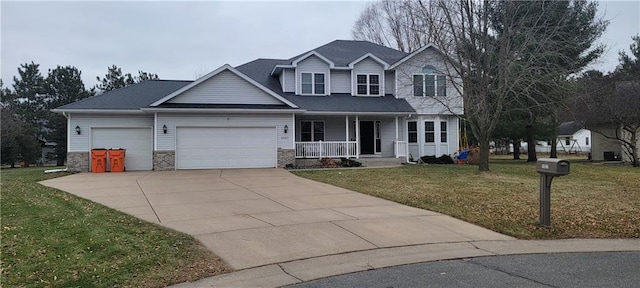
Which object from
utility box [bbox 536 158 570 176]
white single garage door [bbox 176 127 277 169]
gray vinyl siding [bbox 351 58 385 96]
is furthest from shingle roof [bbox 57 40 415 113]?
utility box [bbox 536 158 570 176]

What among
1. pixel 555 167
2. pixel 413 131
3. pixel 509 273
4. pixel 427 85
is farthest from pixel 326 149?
pixel 509 273

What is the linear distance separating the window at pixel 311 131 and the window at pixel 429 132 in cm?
591

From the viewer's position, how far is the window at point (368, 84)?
24172mm

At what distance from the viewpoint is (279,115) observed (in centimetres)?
2022

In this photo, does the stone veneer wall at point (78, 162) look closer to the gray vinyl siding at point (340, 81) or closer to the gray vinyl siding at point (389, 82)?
the gray vinyl siding at point (340, 81)

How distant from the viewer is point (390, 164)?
21.8 metres

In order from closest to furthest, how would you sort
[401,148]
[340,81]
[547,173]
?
[547,173] → [401,148] → [340,81]

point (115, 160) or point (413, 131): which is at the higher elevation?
point (413, 131)

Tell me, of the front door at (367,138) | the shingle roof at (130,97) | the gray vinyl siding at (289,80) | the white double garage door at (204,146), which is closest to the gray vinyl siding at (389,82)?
the front door at (367,138)

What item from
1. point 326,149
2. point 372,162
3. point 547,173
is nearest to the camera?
point 547,173

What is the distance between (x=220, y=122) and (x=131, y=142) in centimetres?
409

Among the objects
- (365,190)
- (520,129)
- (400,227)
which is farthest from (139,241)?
(520,129)

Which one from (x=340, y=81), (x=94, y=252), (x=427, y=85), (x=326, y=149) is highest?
(x=340, y=81)

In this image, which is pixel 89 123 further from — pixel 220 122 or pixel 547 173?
pixel 547 173
